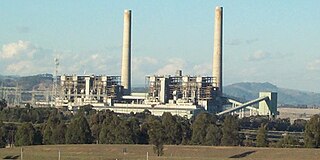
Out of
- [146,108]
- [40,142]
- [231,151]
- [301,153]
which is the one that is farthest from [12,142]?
[146,108]

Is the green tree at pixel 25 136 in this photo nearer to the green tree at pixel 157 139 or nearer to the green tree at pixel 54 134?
the green tree at pixel 54 134

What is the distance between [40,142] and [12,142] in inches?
212

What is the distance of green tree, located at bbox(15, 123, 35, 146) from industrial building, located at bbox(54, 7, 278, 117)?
2337 inches

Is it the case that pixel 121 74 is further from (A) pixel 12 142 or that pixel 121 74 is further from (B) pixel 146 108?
(A) pixel 12 142

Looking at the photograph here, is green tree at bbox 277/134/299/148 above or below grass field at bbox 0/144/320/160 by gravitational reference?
above

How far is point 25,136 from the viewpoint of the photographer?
231 ft

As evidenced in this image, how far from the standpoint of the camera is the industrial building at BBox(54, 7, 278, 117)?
130625 mm

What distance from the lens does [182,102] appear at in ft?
431

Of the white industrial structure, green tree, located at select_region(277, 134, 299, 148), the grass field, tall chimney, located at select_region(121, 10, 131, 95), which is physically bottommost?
the grass field

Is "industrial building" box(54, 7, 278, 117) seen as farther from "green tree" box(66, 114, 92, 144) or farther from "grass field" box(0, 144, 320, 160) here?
"grass field" box(0, 144, 320, 160)

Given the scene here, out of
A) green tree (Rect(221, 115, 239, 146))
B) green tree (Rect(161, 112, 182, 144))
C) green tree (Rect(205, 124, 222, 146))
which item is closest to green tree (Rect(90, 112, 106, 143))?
green tree (Rect(161, 112, 182, 144))

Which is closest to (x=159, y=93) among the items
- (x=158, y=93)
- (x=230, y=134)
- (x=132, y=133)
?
(x=158, y=93)

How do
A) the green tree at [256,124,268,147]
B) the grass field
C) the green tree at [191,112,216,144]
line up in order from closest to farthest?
the grass field < the green tree at [256,124,268,147] < the green tree at [191,112,216,144]

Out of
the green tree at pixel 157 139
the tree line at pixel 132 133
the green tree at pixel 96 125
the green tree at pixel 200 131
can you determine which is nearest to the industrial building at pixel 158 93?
the green tree at pixel 96 125
